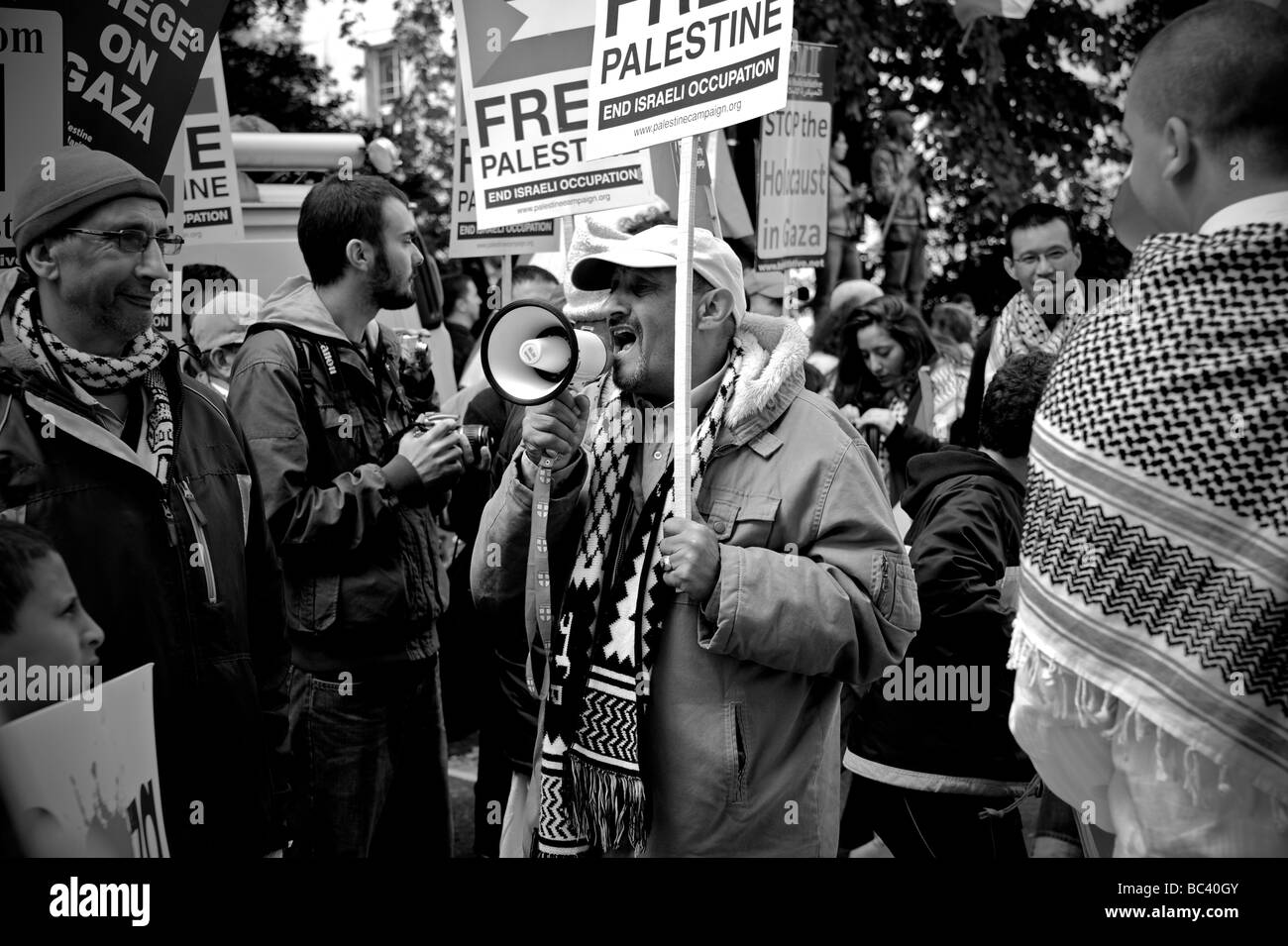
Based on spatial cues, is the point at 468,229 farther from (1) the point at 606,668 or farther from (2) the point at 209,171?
(1) the point at 606,668

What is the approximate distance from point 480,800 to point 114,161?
2.62 m

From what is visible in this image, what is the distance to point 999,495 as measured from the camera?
12.4 ft

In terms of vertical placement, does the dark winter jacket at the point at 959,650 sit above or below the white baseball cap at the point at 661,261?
below

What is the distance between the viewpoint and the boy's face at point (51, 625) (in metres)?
2.56

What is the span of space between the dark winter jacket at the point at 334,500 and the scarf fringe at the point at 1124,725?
2.11 metres

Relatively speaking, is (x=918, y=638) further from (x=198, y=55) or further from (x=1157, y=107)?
(x=198, y=55)

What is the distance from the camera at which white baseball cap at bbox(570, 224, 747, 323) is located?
3086mm

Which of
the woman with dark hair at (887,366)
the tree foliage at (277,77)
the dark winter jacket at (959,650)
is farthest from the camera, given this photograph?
the tree foliage at (277,77)

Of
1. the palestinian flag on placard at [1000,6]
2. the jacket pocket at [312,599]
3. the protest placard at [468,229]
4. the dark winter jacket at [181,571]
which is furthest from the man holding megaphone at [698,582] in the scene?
the palestinian flag on placard at [1000,6]

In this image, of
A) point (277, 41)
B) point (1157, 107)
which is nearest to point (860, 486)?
point (1157, 107)

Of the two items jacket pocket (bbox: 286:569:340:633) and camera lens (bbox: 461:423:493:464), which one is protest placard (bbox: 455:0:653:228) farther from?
jacket pocket (bbox: 286:569:340:633)

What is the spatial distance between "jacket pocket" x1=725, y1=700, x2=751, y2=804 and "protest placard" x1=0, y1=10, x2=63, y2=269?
2.05 metres

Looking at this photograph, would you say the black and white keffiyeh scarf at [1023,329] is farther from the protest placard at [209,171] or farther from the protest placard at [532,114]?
the protest placard at [209,171]

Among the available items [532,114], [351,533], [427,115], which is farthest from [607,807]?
[427,115]
